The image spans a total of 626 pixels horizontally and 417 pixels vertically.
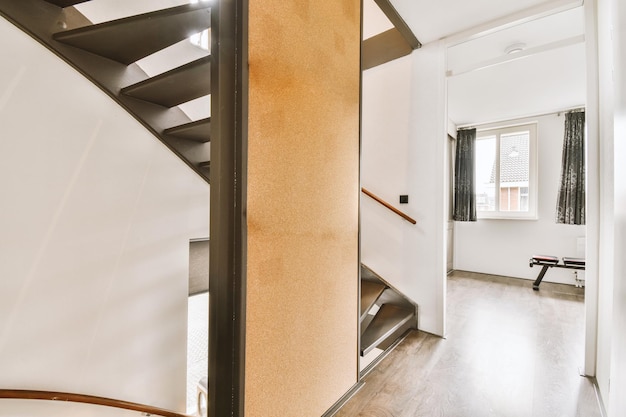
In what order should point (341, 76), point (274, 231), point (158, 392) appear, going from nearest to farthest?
point (274, 231) < point (341, 76) < point (158, 392)

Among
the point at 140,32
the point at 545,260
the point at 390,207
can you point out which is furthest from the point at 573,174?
the point at 140,32

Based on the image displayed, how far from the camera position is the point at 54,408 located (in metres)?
1.78

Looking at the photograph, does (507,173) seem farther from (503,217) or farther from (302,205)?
(302,205)

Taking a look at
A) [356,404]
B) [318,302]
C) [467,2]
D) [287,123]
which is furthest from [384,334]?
[467,2]

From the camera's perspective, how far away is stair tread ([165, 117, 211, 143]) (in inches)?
66.9

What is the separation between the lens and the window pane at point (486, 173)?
5.27 metres

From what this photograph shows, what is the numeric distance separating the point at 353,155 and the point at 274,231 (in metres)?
0.82

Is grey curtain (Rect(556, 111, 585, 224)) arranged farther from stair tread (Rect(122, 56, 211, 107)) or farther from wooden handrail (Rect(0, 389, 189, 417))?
wooden handrail (Rect(0, 389, 189, 417))

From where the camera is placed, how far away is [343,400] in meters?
1.67

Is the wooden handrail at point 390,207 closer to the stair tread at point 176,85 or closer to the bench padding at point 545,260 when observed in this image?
the stair tread at point 176,85

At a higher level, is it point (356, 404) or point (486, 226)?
point (486, 226)

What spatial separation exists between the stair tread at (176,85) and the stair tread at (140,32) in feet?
0.48

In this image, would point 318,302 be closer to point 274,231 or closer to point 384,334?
point 274,231

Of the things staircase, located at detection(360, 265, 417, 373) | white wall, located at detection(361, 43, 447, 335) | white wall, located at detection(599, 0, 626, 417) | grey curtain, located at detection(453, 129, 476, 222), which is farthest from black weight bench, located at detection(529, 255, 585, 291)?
white wall, located at detection(599, 0, 626, 417)
